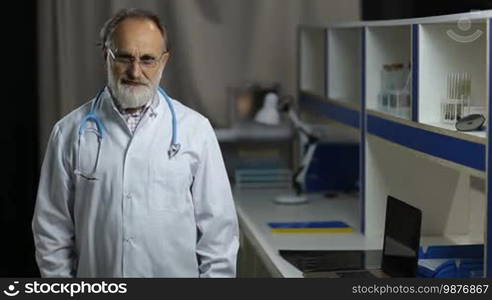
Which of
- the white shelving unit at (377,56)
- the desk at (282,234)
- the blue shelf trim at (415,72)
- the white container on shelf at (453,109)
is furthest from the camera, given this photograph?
the white shelving unit at (377,56)

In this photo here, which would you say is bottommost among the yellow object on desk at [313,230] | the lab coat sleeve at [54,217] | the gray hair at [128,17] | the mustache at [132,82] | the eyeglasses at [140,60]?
the yellow object on desk at [313,230]

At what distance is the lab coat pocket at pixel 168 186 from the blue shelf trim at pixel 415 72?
621mm

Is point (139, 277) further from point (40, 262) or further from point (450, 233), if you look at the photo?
point (450, 233)

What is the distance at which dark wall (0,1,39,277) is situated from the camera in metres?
2.55

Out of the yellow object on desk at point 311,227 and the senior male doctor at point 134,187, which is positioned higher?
the senior male doctor at point 134,187

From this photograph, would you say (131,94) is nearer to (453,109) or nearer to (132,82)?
(132,82)

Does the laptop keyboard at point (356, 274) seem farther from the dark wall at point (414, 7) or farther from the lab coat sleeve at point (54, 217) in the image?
the dark wall at point (414, 7)

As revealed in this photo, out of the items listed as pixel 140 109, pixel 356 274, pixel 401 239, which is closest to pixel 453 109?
pixel 401 239

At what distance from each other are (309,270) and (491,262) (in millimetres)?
558

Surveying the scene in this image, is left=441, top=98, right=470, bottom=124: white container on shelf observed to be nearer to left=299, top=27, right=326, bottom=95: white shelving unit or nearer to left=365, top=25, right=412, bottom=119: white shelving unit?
left=365, top=25, right=412, bottom=119: white shelving unit

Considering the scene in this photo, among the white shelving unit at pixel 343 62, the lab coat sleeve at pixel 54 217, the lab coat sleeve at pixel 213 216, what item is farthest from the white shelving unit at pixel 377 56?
the lab coat sleeve at pixel 54 217

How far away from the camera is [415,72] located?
2217 mm

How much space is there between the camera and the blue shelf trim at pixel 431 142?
1.88m

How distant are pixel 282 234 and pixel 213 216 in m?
0.85
